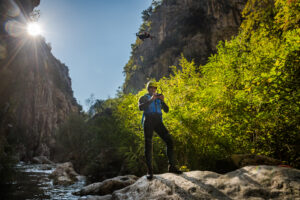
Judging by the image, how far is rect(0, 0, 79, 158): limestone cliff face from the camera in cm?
1694

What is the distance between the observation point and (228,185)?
297 cm

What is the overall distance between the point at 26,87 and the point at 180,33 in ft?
115

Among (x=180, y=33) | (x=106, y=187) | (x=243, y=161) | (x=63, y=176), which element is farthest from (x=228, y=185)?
(x=180, y=33)

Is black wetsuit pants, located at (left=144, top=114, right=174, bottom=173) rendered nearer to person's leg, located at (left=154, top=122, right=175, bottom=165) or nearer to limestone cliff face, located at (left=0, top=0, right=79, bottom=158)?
person's leg, located at (left=154, top=122, right=175, bottom=165)

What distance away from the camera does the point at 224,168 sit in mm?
4191

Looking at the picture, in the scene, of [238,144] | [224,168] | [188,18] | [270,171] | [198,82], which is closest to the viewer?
[270,171]

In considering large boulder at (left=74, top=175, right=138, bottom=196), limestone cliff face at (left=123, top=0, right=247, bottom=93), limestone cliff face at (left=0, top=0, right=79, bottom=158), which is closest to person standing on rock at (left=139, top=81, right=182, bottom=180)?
large boulder at (left=74, top=175, right=138, bottom=196)

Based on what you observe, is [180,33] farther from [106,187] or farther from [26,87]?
[26,87]

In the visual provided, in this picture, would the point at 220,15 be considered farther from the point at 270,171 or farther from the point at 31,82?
the point at 31,82

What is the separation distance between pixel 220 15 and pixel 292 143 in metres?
29.5

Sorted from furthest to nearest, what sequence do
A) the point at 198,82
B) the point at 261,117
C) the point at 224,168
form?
the point at 198,82
the point at 224,168
the point at 261,117

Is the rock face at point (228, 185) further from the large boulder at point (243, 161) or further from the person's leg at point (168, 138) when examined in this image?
the large boulder at point (243, 161)

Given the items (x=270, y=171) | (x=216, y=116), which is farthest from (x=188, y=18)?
(x=270, y=171)

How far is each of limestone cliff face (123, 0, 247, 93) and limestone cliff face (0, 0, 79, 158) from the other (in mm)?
15249
